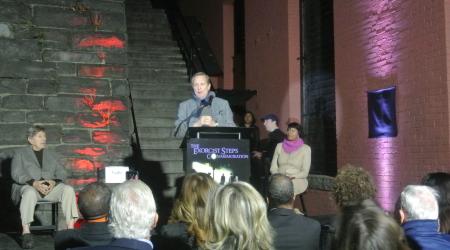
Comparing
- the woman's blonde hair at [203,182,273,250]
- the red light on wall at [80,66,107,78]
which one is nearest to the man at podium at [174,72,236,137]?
the woman's blonde hair at [203,182,273,250]

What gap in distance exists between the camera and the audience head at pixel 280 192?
3.61 m

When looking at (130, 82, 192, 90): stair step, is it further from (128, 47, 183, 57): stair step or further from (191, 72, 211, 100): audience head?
(191, 72, 211, 100): audience head

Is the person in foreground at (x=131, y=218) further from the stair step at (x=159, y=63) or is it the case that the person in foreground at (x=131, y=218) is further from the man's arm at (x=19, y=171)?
the stair step at (x=159, y=63)

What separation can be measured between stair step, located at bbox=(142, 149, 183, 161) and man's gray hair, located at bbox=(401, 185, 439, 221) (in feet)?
18.3

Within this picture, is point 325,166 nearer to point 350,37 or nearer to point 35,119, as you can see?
point 350,37

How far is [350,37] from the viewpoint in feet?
25.2

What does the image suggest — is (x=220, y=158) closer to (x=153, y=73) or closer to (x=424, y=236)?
(x=424, y=236)

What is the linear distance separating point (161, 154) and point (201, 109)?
312 cm

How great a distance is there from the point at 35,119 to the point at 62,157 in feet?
2.02

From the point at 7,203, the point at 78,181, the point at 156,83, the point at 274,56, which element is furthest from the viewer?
the point at 156,83

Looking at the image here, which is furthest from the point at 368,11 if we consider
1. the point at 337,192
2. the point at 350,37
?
the point at 337,192

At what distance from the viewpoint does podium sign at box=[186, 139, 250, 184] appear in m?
4.80

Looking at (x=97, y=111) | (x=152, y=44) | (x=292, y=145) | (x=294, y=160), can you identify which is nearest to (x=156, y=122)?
(x=97, y=111)

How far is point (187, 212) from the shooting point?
347cm
